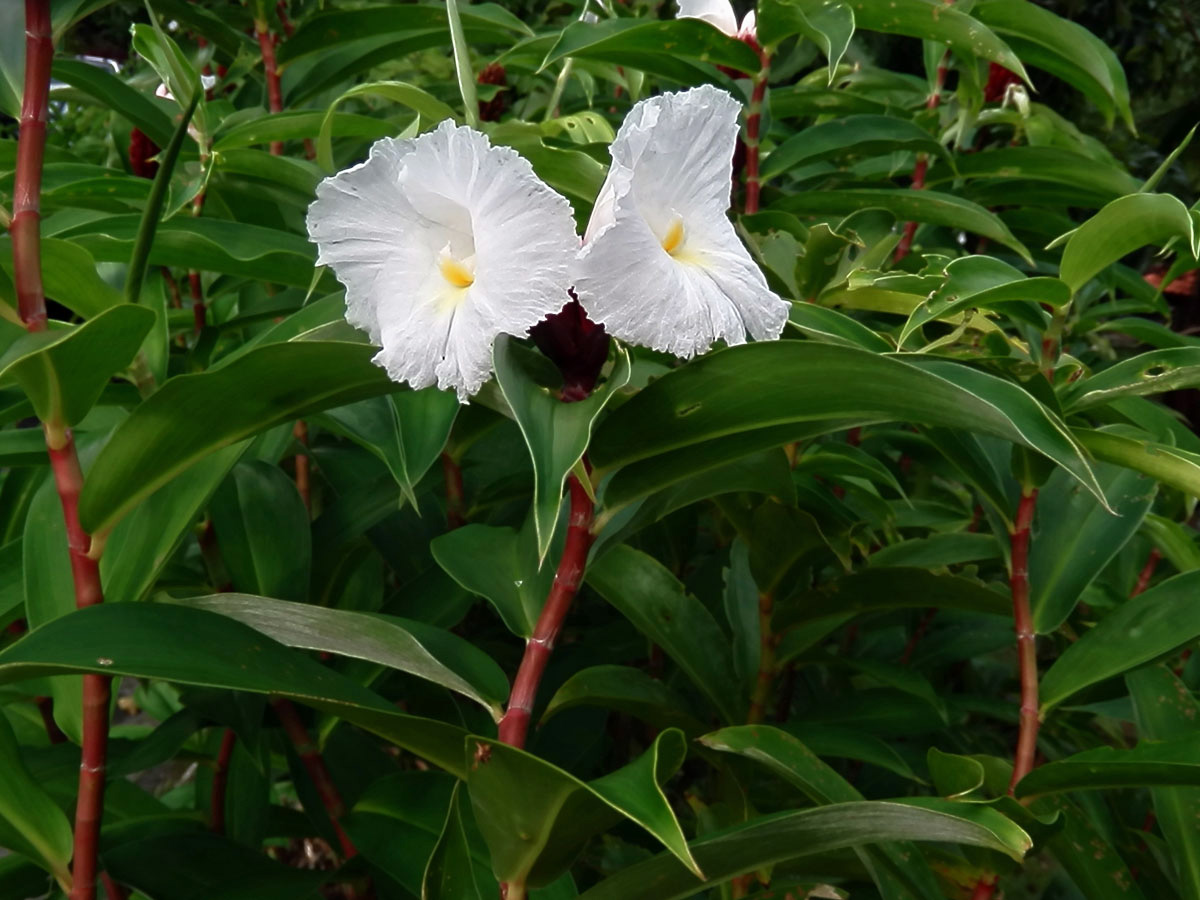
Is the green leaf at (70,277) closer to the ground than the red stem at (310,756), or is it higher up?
higher up

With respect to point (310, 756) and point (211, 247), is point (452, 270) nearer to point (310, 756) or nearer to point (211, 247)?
point (211, 247)

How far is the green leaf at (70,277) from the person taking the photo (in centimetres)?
62

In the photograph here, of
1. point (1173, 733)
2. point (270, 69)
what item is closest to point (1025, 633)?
point (1173, 733)

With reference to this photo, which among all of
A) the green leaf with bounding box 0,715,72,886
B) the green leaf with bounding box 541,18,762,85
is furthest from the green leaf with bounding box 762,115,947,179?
the green leaf with bounding box 0,715,72,886

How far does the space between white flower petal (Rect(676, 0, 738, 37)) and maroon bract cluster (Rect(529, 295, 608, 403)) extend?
1.64ft

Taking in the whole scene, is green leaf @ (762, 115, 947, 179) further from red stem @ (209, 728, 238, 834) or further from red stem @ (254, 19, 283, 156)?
red stem @ (209, 728, 238, 834)

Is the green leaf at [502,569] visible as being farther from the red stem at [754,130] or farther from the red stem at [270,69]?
the red stem at [270,69]

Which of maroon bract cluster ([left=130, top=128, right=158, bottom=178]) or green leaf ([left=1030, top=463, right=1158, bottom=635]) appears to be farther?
maroon bract cluster ([left=130, top=128, right=158, bottom=178])

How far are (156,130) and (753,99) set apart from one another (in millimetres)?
568

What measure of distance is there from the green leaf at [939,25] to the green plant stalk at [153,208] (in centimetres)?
60

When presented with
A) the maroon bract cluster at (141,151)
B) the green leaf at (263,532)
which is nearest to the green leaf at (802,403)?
the green leaf at (263,532)

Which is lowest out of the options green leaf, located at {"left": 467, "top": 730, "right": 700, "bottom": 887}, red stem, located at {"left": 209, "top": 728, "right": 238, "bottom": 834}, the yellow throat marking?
red stem, located at {"left": 209, "top": 728, "right": 238, "bottom": 834}

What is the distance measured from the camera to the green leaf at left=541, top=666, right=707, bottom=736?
742 millimetres

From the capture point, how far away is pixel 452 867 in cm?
64
